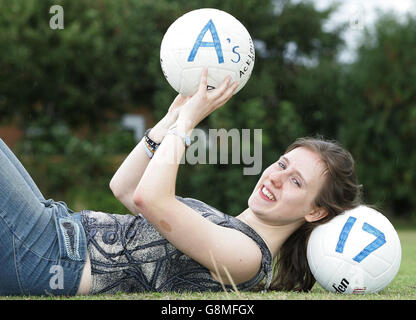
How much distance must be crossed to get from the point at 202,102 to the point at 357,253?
1.15 m

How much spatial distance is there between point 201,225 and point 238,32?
1158mm

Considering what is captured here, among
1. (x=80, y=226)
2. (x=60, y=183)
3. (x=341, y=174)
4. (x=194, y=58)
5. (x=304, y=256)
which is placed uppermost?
(x=194, y=58)

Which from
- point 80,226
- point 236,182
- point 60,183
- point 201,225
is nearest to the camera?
point 201,225

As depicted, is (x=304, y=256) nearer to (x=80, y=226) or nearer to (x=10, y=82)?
(x=80, y=226)

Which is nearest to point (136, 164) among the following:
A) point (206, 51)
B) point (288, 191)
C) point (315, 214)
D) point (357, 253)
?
A: point (206, 51)

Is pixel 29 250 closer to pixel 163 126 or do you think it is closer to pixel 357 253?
pixel 163 126

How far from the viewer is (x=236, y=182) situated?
449 inches

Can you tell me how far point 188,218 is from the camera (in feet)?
9.15

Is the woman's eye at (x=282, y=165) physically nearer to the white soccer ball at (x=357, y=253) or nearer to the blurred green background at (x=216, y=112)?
the white soccer ball at (x=357, y=253)

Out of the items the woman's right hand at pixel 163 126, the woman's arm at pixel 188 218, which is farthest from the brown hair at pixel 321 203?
the woman's right hand at pixel 163 126

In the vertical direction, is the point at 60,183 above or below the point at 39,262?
below

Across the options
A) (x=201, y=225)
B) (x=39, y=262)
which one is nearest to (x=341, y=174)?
(x=201, y=225)

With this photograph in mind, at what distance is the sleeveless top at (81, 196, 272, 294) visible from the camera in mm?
2930

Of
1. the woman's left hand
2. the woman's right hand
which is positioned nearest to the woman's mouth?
the woman's left hand
